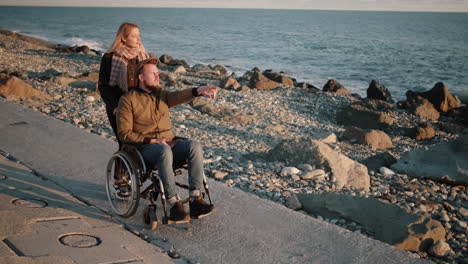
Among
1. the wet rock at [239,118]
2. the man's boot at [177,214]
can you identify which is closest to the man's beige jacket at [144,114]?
the man's boot at [177,214]

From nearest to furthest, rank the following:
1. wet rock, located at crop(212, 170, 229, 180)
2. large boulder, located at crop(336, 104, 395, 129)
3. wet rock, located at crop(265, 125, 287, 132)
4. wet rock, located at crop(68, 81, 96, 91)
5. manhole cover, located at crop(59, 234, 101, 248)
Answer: manhole cover, located at crop(59, 234, 101, 248)
wet rock, located at crop(212, 170, 229, 180)
wet rock, located at crop(265, 125, 287, 132)
wet rock, located at crop(68, 81, 96, 91)
large boulder, located at crop(336, 104, 395, 129)

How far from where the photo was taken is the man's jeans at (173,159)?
3557 millimetres

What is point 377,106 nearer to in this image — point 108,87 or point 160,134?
point 108,87

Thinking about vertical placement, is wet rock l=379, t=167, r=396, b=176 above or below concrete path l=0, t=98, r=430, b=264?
below

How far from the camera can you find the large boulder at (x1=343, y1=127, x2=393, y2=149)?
952 centimetres

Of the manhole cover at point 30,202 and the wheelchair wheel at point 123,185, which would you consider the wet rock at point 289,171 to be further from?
the manhole cover at point 30,202

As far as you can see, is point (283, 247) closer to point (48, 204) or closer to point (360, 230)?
point (360, 230)

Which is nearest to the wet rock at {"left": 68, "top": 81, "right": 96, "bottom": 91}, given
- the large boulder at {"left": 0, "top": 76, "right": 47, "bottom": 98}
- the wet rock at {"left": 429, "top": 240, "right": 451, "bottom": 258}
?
the large boulder at {"left": 0, "top": 76, "right": 47, "bottom": 98}

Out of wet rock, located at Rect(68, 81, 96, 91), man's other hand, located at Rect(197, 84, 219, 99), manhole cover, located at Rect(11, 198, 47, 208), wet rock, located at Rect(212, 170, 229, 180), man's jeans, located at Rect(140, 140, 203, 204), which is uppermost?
man's other hand, located at Rect(197, 84, 219, 99)

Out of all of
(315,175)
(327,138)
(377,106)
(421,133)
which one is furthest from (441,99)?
(315,175)

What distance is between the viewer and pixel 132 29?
4.27 metres

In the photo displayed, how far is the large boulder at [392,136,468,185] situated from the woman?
4.65 m

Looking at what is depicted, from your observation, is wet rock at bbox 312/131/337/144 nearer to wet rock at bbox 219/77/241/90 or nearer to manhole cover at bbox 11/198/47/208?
wet rock at bbox 219/77/241/90

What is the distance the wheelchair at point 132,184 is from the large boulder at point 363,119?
8.80m
